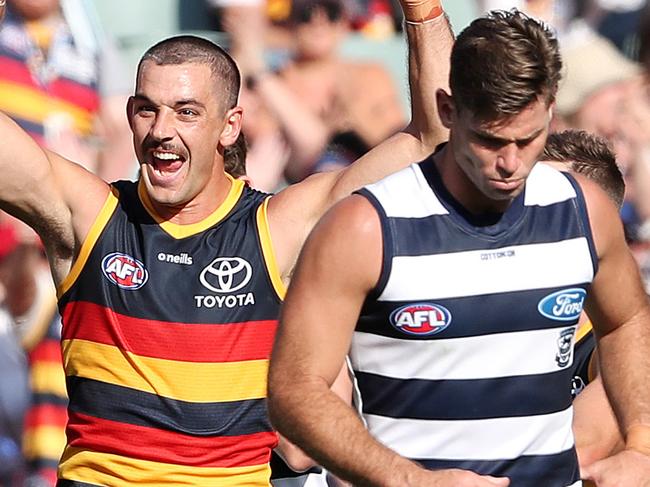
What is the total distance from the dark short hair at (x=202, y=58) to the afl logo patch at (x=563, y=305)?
1.82m

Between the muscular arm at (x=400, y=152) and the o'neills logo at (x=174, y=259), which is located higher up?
the muscular arm at (x=400, y=152)

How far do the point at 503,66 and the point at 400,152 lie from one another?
1.40 meters

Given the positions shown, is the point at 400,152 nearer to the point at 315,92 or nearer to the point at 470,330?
the point at 470,330

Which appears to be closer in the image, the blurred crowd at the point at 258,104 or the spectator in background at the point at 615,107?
the blurred crowd at the point at 258,104

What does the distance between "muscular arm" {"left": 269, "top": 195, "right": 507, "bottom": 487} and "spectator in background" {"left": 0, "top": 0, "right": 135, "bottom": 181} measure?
559cm

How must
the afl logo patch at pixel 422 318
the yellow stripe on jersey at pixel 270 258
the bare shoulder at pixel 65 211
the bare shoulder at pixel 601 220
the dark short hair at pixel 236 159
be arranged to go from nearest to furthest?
the afl logo patch at pixel 422 318
the bare shoulder at pixel 601 220
the bare shoulder at pixel 65 211
the yellow stripe on jersey at pixel 270 258
the dark short hair at pixel 236 159

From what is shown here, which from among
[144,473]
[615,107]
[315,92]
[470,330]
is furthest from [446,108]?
[615,107]

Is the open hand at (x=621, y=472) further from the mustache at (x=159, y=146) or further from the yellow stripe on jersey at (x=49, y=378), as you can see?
the yellow stripe on jersey at (x=49, y=378)

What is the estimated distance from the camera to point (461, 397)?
177 inches

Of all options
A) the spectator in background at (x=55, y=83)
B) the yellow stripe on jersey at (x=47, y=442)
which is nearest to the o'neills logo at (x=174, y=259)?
the spectator in background at (x=55, y=83)

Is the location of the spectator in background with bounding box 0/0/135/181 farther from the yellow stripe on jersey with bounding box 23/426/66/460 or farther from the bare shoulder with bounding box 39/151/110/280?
the bare shoulder with bounding box 39/151/110/280

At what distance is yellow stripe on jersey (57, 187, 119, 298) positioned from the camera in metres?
5.62

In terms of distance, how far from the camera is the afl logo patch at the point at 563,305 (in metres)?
4.52

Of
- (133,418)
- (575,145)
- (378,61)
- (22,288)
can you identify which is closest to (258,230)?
(133,418)
